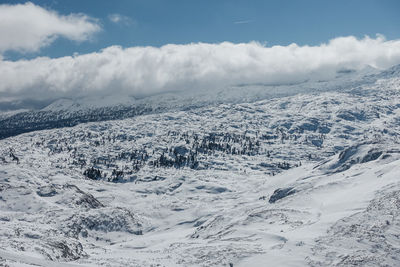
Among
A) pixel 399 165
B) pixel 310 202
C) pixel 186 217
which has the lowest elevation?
pixel 186 217

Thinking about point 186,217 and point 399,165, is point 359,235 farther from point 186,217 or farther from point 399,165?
point 186,217

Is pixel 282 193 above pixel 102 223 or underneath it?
underneath

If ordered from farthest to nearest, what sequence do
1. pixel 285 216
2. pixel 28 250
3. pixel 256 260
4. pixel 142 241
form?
pixel 142 241, pixel 285 216, pixel 28 250, pixel 256 260

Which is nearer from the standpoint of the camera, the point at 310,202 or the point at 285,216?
Answer: the point at 285,216

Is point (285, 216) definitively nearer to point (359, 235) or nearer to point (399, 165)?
point (359, 235)

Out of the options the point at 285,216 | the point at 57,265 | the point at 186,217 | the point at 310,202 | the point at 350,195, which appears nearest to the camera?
the point at 57,265

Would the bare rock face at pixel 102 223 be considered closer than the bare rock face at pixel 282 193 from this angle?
Yes

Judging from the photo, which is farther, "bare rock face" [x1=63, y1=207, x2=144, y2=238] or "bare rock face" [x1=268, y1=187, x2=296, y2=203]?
"bare rock face" [x1=268, y1=187, x2=296, y2=203]

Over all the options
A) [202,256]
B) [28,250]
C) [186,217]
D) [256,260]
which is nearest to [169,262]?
[202,256]

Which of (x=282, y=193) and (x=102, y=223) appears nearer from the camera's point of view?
(x=102, y=223)

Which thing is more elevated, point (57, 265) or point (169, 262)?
point (57, 265)
